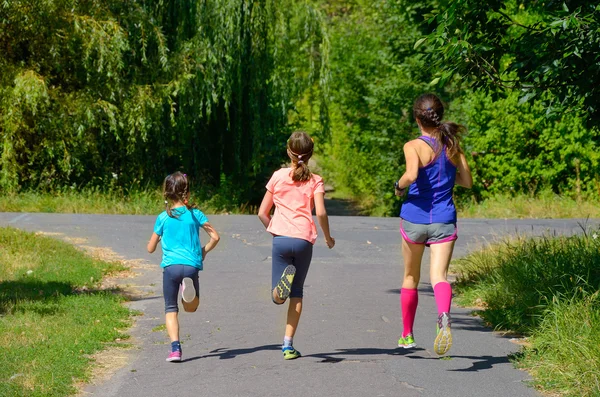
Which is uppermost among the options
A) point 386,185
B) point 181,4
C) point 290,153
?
point 181,4

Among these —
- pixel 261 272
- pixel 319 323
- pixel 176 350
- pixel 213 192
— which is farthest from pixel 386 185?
pixel 176 350

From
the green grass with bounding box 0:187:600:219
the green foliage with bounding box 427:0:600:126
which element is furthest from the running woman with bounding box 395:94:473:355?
the green grass with bounding box 0:187:600:219

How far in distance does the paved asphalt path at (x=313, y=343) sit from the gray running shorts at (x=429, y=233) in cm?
89

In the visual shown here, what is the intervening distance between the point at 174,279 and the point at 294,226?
38.3 inches

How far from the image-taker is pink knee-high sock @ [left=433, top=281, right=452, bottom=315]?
21.1ft

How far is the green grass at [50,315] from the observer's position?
6.10 m

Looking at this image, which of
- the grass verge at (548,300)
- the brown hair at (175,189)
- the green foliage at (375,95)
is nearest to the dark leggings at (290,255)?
the brown hair at (175,189)

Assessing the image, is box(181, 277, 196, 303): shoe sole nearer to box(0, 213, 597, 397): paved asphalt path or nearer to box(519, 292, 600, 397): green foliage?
box(0, 213, 597, 397): paved asphalt path

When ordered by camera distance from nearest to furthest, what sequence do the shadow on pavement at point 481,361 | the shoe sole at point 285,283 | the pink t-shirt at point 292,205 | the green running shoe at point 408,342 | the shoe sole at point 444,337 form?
1. the shoe sole at point 444,337
2. the shadow on pavement at point 481,361
3. the shoe sole at point 285,283
4. the pink t-shirt at point 292,205
5. the green running shoe at point 408,342

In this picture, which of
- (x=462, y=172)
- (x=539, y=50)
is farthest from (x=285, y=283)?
(x=539, y=50)

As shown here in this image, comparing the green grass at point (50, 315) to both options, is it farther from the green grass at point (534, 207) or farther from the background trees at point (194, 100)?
the green grass at point (534, 207)

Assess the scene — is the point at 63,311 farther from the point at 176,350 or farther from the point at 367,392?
the point at 367,392

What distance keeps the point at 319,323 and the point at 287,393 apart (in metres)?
2.46

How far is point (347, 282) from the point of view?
1091 centimetres
